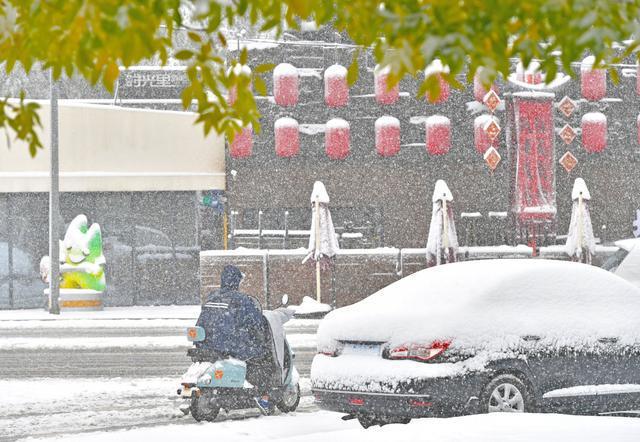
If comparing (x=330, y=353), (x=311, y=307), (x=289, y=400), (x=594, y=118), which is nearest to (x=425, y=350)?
(x=330, y=353)

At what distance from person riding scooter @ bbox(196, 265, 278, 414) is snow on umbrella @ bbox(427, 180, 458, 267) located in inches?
691

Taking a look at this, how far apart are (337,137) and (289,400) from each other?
21059 millimetres

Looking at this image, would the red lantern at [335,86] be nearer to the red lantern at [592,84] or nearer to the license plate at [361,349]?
the red lantern at [592,84]

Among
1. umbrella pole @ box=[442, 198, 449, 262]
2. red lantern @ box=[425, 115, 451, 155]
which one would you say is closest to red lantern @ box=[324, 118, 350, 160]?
red lantern @ box=[425, 115, 451, 155]

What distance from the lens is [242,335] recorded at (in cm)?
1200

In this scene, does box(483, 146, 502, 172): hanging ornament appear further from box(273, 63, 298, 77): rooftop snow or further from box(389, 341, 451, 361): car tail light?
box(389, 341, 451, 361): car tail light

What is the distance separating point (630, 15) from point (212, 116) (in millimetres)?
1636

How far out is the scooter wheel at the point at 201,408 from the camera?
1210cm

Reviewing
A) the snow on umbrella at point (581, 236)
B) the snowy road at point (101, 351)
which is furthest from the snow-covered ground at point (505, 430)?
the snow on umbrella at point (581, 236)

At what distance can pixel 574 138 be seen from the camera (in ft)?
112

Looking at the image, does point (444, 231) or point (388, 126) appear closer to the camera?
point (444, 231)

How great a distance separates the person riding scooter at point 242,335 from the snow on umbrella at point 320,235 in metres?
17.2

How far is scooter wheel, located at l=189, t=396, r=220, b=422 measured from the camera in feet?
39.7

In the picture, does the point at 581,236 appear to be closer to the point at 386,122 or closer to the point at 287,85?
the point at 386,122
